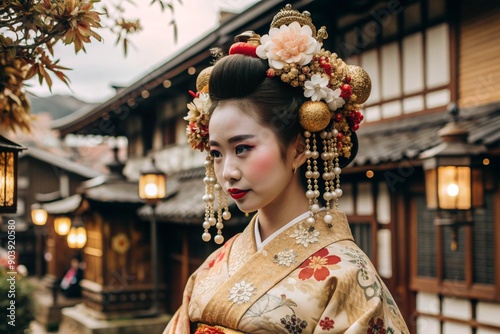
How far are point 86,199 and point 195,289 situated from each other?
13636mm

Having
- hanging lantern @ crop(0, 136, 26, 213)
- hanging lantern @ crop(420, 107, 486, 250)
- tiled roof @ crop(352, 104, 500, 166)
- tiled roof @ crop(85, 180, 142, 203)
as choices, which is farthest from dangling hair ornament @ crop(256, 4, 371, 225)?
tiled roof @ crop(85, 180, 142, 203)

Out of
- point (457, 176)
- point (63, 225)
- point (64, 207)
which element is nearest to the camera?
point (457, 176)

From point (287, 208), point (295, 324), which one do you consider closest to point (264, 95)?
point (287, 208)

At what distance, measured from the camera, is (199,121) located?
3180 mm

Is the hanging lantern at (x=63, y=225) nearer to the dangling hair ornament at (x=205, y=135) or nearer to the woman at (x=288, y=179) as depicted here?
the dangling hair ornament at (x=205, y=135)

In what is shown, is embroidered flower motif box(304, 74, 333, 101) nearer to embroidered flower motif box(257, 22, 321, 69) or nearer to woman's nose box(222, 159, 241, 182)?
embroidered flower motif box(257, 22, 321, 69)

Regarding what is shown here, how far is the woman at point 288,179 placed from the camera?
267 cm

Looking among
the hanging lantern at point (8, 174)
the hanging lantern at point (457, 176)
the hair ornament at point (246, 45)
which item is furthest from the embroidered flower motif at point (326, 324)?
the hanging lantern at point (457, 176)

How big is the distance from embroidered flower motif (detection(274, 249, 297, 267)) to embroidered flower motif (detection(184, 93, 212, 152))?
2.47ft

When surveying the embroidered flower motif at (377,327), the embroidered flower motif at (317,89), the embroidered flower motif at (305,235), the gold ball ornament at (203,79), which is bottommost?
the embroidered flower motif at (377,327)

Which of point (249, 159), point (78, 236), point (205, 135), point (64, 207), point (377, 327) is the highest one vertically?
point (205, 135)

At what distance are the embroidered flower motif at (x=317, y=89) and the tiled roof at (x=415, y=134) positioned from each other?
431 centimetres

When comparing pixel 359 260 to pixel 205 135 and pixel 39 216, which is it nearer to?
pixel 205 135

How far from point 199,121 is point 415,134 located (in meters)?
6.06
